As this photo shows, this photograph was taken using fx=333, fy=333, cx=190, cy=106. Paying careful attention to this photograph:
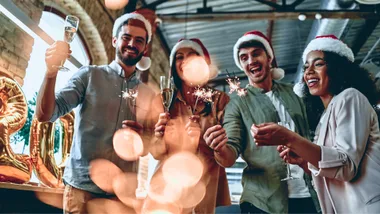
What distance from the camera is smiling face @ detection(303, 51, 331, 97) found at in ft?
4.61

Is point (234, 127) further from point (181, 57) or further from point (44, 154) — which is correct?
point (44, 154)

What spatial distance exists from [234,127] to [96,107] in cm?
72

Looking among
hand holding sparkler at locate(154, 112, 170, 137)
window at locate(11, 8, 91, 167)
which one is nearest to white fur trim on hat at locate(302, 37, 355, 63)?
hand holding sparkler at locate(154, 112, 170, 137)

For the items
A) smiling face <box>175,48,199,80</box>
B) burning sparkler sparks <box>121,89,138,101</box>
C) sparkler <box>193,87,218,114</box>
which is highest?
smiling face <box>175,48,199,80</box>

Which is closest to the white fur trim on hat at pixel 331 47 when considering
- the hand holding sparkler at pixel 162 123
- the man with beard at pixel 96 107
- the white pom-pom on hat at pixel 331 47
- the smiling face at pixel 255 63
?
the white pom-pom on hat at pixel 331 47

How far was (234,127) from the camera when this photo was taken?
5.60 feet

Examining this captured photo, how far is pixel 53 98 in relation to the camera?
1527mm

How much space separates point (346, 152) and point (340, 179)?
97mm

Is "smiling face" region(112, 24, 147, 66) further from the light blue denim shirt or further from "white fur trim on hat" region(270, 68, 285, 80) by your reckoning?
"white fur trim on hat" region(270, 68, 285, 80)

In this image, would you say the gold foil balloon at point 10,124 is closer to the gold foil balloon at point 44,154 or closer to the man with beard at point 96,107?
the gold foil balloon at point 44,154

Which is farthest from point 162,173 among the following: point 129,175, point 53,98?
point 53,98

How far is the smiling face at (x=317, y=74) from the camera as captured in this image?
1405 mm

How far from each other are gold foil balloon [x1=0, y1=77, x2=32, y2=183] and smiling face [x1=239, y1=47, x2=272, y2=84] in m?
1.75

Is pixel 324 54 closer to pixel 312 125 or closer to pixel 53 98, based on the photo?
pixel 312 125
